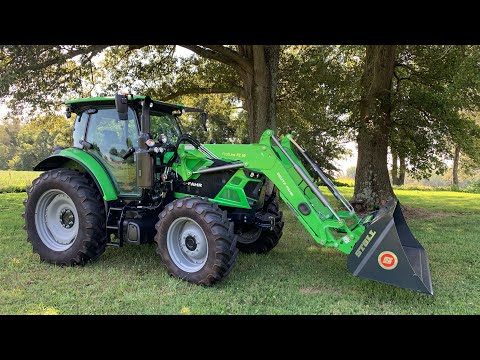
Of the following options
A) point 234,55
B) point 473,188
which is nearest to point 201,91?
point 234,55

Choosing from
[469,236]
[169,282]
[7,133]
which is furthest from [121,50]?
[7,133]

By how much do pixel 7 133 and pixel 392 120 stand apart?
207ft

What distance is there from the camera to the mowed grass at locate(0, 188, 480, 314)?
13.8 feet

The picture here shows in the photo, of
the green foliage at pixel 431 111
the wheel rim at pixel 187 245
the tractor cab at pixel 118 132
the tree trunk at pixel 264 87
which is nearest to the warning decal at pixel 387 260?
the wheel rim at pixel 187 245

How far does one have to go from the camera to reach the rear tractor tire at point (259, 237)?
625 cm

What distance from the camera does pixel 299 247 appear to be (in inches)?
276

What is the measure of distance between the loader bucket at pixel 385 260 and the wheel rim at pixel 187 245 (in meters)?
1.80

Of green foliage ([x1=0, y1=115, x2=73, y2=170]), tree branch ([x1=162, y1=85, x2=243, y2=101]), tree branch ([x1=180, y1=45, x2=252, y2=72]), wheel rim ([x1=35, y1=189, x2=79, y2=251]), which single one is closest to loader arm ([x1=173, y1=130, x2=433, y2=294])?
wheel rim ([x1=35, y1=189, x2=79, y2=251])

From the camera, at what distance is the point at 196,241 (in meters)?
5.07

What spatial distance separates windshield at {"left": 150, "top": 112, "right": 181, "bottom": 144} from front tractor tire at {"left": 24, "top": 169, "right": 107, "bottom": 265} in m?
1.20

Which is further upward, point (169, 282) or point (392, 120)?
point (392, 120)

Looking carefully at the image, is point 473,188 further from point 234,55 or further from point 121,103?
point 121,103

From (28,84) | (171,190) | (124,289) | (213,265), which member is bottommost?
(124,289)
